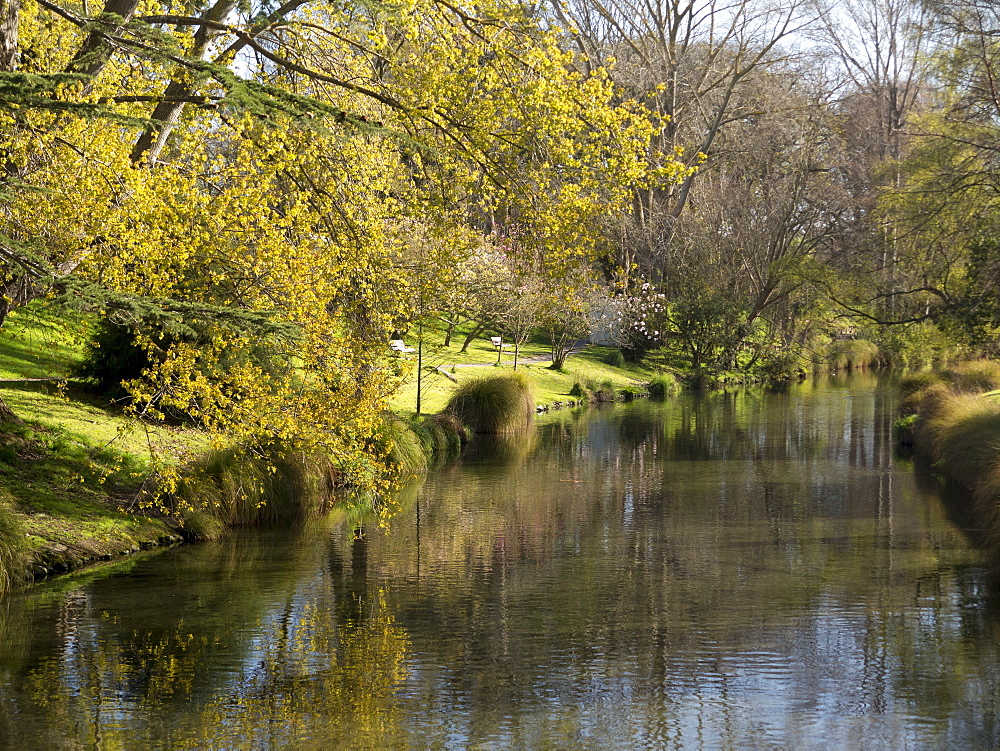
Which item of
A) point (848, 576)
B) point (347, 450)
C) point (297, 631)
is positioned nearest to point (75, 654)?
point (297, 631)

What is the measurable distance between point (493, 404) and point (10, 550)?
610 inches

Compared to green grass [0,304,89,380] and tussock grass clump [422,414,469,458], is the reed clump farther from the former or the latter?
tussock grass clump [422,414,469,458]

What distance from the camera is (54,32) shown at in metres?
14.4

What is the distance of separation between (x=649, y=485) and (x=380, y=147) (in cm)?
726

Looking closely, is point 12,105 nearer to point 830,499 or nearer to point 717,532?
point 717,532

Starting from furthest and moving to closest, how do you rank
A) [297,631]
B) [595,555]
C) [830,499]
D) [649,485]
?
→ 1. [649,485]
2. [830,499]
3. [595,555]
4. [297,631]

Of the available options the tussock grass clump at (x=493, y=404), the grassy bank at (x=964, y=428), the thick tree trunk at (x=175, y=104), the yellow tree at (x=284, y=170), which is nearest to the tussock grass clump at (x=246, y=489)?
the yellow tree at (x=284, y=170)

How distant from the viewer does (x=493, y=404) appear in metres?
26.2

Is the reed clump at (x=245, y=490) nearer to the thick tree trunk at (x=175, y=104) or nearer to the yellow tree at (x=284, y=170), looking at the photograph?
the yellow tree at (x=284, y=170)

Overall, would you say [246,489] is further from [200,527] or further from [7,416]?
[7,416]

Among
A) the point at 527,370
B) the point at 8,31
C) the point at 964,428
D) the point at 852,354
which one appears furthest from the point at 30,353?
the point at 852,354

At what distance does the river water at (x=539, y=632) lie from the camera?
8.01 m

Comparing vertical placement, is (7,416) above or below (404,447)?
above

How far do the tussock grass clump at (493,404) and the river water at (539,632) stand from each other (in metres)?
8.24
